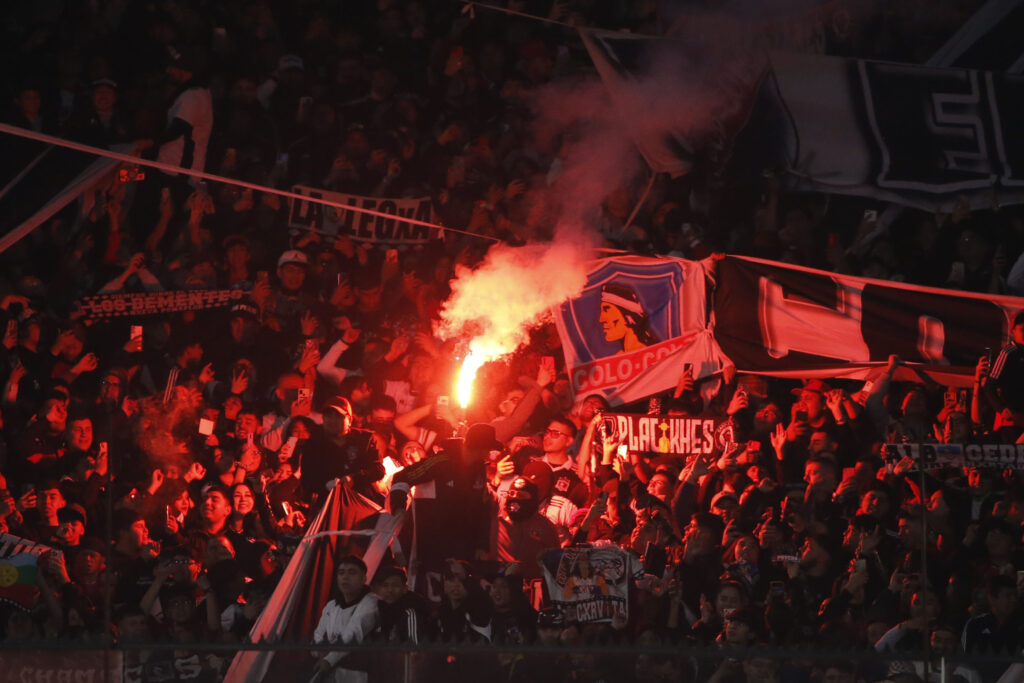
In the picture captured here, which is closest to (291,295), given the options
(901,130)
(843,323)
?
(843,323)

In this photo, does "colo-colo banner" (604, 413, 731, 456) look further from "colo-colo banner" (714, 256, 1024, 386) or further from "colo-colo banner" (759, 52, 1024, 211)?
"colo-colo banner" (759, 52, 1024, 211)

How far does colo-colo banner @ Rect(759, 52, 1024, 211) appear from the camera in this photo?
28.1ft

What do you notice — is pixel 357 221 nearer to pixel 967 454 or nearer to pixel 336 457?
pixel 336 457

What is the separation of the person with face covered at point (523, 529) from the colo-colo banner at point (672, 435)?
0.89 metres

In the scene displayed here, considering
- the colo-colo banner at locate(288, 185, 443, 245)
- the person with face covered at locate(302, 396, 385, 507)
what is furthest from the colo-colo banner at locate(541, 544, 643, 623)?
the colo-colo banner at locate(288, 185, 443, 245)

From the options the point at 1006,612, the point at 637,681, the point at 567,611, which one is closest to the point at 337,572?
the point at 567,611

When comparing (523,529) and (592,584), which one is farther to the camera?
(523,529)

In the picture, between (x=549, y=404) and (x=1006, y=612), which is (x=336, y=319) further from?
(x=1006, y=612)

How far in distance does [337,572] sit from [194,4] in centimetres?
723

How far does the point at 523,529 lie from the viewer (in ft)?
23.3

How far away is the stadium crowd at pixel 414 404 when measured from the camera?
19.1 ft

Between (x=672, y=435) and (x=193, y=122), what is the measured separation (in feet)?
16.8

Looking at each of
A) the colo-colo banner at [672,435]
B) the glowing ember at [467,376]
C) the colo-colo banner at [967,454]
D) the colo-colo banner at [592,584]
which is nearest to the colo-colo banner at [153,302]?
the glowing ember at [467,376]

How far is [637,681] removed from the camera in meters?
4.58
